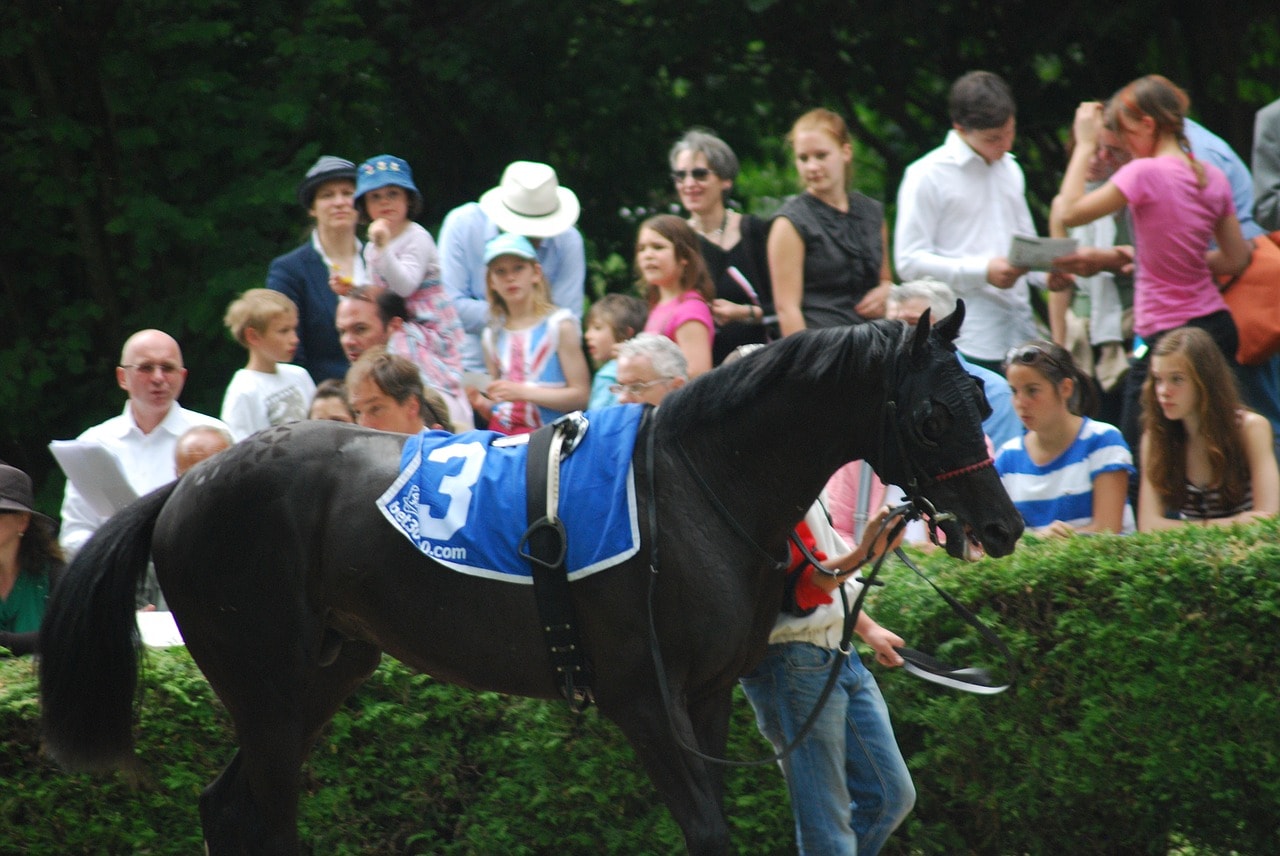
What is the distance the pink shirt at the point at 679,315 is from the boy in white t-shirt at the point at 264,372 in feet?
5.18

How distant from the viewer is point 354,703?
16.8 ft

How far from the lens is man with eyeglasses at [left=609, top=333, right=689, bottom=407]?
4.97 m

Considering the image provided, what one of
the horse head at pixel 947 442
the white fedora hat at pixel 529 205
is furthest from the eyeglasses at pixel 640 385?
the white fedora hat at pixel 529 205

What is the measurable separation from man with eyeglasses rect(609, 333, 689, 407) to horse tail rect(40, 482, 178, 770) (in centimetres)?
151

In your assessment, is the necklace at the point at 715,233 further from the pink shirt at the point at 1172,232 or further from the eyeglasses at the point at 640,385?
the eyeglasses at the point at 640,385

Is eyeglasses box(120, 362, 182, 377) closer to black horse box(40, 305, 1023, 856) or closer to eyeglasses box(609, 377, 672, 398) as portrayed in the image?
black horse box(40, 305, 1023, 856)

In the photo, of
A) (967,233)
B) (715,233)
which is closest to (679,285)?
(715,233)

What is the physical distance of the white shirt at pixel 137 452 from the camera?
20.4 ft

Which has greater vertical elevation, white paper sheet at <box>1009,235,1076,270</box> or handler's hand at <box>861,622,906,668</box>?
white paper sheet at <box>1009,235,1076,270</box>

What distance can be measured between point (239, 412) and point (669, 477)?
Answer: 10.0 feet

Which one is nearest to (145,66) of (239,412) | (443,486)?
(239,412)

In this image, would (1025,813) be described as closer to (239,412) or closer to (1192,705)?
(1192,705)

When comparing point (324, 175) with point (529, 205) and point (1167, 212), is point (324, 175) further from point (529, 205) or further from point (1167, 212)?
point (1167, 212)

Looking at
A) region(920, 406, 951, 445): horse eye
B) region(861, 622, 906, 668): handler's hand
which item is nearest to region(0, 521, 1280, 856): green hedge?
region(861, 622, 906, 668): handler's hand
